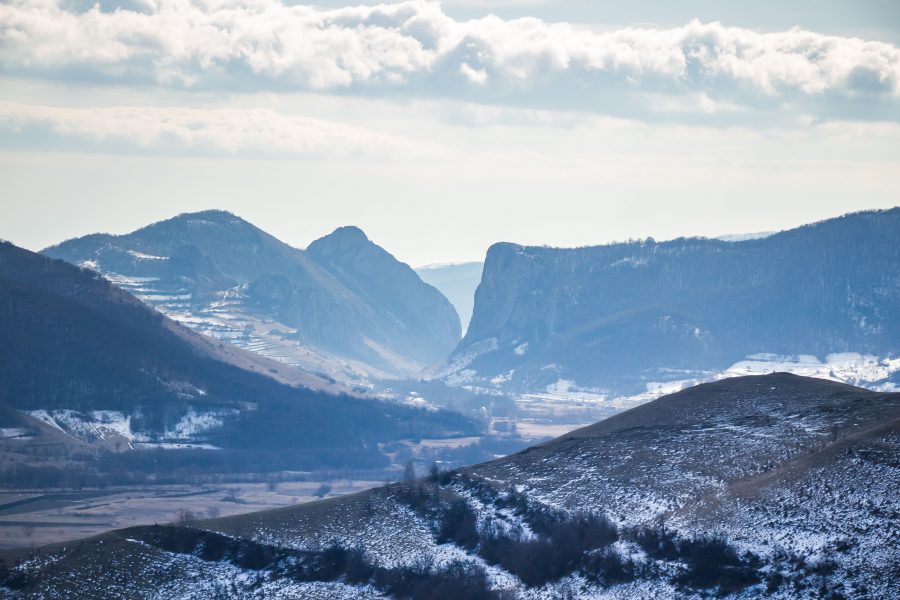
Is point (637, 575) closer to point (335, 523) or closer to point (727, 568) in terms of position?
point (727, 568)

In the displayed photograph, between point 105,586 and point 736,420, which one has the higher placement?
point 736,420

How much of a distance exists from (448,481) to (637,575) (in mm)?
48115

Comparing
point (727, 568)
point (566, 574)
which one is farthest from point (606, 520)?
point (727, 568)

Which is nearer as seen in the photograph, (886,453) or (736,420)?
(886,453)

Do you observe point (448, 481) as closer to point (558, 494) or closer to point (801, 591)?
point (558, 494)

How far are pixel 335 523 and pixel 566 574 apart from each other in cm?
3408

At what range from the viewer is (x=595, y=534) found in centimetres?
16762

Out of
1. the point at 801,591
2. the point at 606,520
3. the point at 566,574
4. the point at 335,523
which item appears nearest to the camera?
the point at 801,591

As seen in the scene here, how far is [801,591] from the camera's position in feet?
455

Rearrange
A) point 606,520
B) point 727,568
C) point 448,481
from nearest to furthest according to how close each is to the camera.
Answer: point 727,568
point 606,520
point 448,481

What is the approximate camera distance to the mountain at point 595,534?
148000 millimetres

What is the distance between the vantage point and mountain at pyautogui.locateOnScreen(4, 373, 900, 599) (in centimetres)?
14800

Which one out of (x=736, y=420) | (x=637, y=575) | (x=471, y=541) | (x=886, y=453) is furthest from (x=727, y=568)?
(x=736, y=420)

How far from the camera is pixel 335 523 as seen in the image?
18462cm
